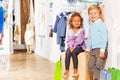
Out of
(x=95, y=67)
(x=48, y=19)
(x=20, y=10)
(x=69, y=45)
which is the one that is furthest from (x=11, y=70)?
(x=20, y=10)

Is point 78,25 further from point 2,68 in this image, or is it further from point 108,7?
point 2,68

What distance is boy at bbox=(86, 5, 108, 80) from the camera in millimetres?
3941

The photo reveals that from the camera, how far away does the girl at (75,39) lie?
4418 millimetres

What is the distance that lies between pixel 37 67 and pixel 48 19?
6.93ft

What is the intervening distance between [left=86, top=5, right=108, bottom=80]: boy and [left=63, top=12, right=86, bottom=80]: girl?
0.31m

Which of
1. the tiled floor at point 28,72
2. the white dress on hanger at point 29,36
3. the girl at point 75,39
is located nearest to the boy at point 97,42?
the girl at point 75,39

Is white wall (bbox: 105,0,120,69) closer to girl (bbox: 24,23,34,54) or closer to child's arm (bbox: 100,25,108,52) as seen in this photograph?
child's arm (bbox: 100,25,108,52)

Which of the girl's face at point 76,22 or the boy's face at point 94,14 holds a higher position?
the boy's face at point 94,14

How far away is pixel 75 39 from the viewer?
14.7ft

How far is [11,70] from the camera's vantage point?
7371 millimetres

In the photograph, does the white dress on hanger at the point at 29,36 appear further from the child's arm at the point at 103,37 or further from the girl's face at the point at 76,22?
the child's arm at the point at 103,37

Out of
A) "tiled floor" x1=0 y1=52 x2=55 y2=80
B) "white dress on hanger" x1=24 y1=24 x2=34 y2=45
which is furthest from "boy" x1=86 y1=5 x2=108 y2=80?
"white dress on hanger" x1=24 y1=24 x2=34 y2=45

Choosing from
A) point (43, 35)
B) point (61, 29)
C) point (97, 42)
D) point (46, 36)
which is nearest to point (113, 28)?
point (97, 42)

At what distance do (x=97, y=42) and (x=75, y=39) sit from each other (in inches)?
21.0
